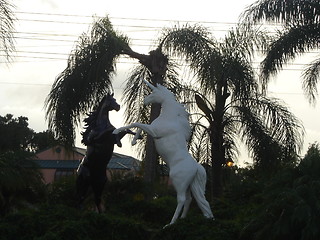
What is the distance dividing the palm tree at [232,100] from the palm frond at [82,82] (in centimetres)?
132

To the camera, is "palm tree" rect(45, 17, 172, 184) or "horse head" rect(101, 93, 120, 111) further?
"palm tree" rect(45, 17, 172, 184)

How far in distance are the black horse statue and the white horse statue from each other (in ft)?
2.81

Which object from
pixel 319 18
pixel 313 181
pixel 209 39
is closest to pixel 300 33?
pixel 319 18

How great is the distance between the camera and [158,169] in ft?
48.1

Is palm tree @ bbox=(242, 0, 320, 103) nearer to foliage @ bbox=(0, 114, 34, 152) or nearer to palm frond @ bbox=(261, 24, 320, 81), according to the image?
palm frond @ bbox=(261, 24, 320, 81)

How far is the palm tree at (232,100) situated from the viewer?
43.1ft

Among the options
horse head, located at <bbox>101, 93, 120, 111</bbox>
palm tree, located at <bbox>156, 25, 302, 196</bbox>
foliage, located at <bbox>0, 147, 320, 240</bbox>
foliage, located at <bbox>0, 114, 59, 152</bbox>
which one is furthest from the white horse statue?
foliage, located at <bbox>0, 114, 59, 152</bbox>

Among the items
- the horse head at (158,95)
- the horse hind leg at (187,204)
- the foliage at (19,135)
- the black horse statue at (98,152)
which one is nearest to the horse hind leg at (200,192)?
the horse hind leg at (187,204)

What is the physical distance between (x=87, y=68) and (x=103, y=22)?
5.42 ft

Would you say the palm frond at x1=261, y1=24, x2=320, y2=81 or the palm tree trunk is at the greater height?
the palm frond at x1=261, y1=24, x2=320, y2=81

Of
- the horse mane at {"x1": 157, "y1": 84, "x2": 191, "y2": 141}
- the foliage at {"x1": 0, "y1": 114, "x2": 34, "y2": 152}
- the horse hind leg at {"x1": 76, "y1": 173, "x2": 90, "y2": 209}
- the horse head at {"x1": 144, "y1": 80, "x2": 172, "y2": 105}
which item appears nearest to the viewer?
the horse mane at {"x1": 157, "y1": 84, "x2": 191, "y2": 141}

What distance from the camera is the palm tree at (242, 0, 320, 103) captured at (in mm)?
13266

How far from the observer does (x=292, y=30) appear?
44.1ft

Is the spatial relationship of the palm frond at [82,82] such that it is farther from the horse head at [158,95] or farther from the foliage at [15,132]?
the foliage at [15,132]
